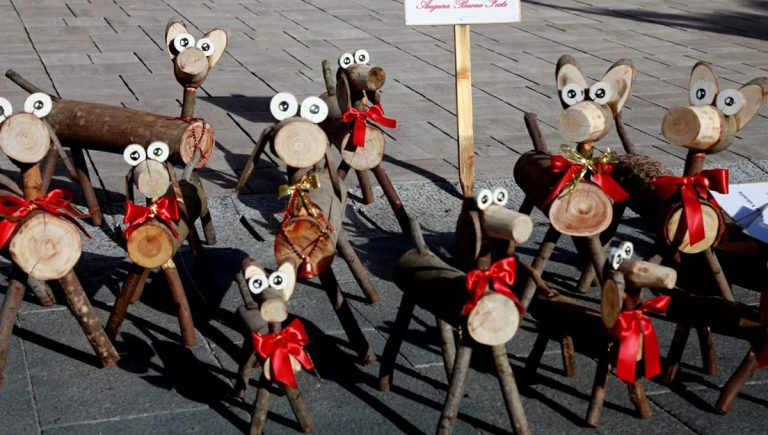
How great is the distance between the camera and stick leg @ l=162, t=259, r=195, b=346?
428cm

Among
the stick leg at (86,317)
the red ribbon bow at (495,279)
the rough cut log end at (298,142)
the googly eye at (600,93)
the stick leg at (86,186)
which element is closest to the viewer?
the red ribbon bow at (495,279)

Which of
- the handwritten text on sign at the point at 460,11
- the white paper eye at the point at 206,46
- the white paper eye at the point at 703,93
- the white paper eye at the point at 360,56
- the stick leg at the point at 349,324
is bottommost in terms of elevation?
the stick leg at the point at 349,324

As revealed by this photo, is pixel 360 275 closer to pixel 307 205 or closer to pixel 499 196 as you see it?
pixel 307 205

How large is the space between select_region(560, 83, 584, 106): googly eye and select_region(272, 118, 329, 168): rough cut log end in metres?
1.01

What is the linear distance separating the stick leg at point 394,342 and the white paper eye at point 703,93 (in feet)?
4.70

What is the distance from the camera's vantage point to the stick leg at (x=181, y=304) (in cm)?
428

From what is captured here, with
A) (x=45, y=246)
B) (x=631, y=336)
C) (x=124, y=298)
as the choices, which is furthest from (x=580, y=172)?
(x=45, y=246)

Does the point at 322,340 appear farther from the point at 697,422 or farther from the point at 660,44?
the point at 660,44

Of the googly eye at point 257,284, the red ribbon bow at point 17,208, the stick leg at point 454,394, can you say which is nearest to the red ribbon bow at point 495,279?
the stick leg at point 454,394

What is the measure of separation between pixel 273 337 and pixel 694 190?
177 cm

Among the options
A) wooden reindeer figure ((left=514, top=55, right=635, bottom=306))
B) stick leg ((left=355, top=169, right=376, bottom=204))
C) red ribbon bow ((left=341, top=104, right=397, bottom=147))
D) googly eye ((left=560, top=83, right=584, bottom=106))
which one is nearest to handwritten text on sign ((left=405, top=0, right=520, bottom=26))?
stick leg ((left=355, top=169, right=376, bottom=204))

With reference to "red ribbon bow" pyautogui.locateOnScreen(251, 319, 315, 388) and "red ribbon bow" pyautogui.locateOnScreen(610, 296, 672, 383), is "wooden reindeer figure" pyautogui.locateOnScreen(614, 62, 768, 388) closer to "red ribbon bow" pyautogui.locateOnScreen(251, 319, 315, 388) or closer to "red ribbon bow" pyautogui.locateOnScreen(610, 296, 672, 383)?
"red ribbon bow" pyautogui.locateOnScreen(610, 296, 672, 383)

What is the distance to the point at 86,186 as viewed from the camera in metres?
5.44

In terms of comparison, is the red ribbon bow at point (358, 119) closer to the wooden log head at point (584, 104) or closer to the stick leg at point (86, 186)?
the wooden log head at point (584, 104)
